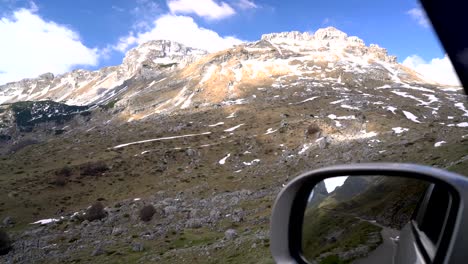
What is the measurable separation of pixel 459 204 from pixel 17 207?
82.9 m

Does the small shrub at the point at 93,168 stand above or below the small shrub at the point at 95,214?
above

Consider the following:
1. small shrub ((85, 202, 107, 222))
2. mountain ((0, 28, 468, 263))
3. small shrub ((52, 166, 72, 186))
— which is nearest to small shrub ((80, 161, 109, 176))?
mountain ((0, 28, 468, 263))

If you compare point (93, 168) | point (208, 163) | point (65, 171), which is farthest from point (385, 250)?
point (65, 171)

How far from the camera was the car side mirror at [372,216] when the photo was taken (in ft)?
9.18

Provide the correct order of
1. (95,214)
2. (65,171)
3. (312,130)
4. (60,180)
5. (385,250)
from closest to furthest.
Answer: (385,250) → (95,214) → (60,180) → (65,171) → (312,130)

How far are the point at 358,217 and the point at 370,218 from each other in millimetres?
162

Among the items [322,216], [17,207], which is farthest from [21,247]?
[322,216]

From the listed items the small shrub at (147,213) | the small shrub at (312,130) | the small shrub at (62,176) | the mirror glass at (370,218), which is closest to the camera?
the mirror glass at (370,218)

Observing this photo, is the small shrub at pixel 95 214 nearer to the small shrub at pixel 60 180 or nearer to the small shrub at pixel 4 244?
the small shrub at pixel 4 244

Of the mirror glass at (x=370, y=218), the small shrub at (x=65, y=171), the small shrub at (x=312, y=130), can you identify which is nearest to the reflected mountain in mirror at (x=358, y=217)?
the mirror glass at (x=370, y=218)

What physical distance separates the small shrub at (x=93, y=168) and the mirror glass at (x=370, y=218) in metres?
99.0

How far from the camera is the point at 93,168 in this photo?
99688 millimetres

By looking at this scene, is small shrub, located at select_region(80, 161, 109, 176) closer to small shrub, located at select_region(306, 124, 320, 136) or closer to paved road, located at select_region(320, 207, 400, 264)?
small shrub, located at select_region(306, 124, 320, 136)

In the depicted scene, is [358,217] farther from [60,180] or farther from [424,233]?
[60,180]
